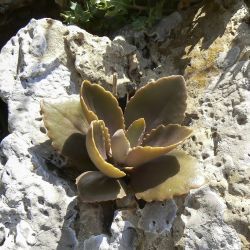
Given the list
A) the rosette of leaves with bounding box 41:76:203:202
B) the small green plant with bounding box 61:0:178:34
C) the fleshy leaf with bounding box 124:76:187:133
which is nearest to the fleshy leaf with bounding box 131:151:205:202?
the rosette of leaves with bounding box 41:76:203:202

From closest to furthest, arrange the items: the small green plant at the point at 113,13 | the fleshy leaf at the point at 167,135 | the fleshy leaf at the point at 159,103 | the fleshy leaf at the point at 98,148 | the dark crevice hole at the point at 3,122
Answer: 1. the fleshy leaf at the point at 98,148
2. the fleshy leaf at the point at 167,135
3. the fleshy leaf at the point at 159,103
4. the small green plant at the point at 113,13
5. the dark crevice hole at the point at 3,122

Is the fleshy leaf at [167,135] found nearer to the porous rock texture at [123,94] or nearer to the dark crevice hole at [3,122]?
the porous rock texture at [123,94]

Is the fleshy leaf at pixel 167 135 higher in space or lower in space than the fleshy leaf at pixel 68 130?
higher

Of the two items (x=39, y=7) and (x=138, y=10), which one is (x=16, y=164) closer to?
(x=138, y=10)

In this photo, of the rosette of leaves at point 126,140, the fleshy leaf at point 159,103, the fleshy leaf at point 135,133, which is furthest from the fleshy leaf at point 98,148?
the fleshy leaf at point 159,103

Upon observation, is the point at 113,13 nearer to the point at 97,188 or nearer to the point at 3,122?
the point at 3,122

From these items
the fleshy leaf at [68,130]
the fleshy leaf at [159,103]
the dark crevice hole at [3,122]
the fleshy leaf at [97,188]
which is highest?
the fleshy leaf at [159,103]

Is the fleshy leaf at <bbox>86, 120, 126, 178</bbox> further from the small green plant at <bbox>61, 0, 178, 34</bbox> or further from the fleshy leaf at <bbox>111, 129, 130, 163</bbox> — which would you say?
the small green plant at <bbox>61, 0, 178, 34</bbox>
